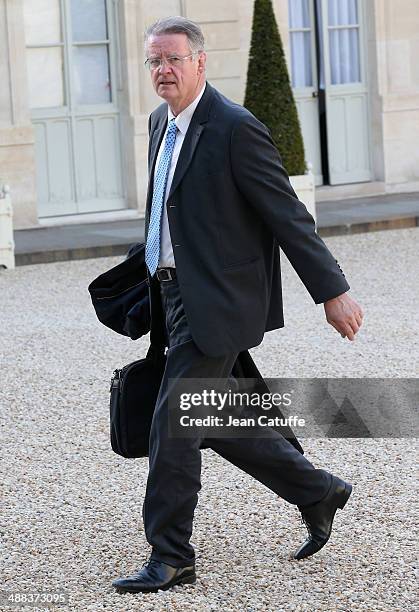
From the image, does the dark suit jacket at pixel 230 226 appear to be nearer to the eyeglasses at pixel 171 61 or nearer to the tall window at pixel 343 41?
the eyeglasses at pixel 171 61

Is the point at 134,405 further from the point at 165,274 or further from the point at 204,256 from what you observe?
the point at 204,256

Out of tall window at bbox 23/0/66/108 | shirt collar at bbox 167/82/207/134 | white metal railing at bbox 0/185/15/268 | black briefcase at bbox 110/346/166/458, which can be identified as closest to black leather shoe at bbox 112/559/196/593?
black briefcase at bbox 110/346/166/458

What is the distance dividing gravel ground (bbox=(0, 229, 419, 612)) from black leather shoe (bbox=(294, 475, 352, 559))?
0.16ft

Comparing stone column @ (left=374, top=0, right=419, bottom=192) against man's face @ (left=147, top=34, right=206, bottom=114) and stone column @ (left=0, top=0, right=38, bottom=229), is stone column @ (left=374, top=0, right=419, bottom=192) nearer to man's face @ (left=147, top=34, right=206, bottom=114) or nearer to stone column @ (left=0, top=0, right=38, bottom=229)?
stone column @ (left=0, top=0, right=38, bottom=229)

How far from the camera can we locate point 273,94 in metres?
11.9

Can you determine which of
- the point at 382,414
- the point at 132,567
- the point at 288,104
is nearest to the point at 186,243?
the point at 132,567

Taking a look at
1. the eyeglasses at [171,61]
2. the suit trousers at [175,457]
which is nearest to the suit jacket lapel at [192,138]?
the eyeglasses at [171,61]

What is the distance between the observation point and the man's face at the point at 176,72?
3926 mm

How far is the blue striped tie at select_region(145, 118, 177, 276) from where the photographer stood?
407 cm

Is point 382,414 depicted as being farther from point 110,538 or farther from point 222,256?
point 222,256

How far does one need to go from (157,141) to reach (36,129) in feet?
32.8

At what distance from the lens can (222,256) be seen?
3955 millimetres

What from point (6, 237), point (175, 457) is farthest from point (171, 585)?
point (6, 237)

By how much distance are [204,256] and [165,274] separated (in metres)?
0.17
